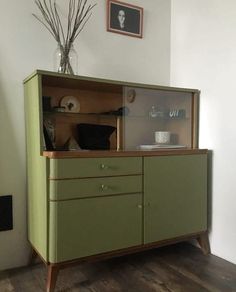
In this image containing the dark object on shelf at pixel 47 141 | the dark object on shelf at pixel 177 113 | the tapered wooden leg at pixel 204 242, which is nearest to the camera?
the dark object on shelf at pixel 47 141

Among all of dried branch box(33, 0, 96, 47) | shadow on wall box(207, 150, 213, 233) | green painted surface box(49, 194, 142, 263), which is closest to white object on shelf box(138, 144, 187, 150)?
shadow on wall box(207, 150, 213, 233)

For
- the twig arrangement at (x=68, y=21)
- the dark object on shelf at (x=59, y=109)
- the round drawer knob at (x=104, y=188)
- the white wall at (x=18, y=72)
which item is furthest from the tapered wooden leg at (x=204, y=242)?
the twig arrangement at (x=68, y=21)

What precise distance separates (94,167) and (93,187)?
124 mm

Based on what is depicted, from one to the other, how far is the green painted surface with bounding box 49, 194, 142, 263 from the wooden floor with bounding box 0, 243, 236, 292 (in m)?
0.21

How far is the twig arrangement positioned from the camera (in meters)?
2.02

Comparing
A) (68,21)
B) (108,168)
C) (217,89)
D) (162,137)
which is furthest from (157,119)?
(68,21)

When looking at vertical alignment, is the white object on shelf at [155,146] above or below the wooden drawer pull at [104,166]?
above

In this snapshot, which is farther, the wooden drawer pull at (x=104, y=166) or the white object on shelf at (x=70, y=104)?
the white object on shelf at (x=70, y=104)

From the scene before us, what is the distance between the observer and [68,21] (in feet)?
7.09

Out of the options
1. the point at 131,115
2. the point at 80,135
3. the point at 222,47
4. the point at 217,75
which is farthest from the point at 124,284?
the point at 222,47

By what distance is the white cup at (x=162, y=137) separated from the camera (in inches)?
92.2

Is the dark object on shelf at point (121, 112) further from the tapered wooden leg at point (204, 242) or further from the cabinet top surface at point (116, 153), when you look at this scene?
the tapered wooden leg at point (204, 242)

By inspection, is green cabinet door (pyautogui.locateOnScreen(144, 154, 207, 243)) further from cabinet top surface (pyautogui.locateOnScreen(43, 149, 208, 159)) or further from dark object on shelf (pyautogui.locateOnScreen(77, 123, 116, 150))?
dark object on shelf (pyautogui.locateOnScreen(77, 123, 116, 150))

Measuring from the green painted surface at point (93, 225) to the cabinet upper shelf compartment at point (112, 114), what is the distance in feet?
1.50
